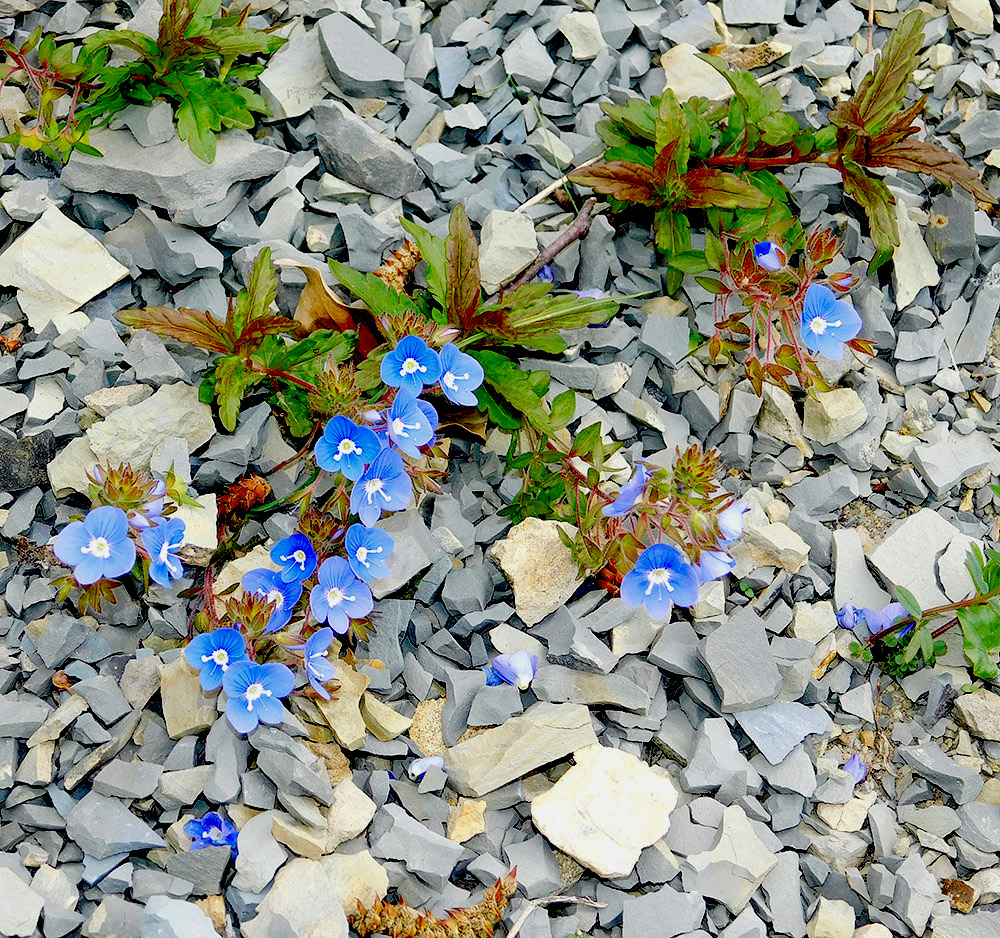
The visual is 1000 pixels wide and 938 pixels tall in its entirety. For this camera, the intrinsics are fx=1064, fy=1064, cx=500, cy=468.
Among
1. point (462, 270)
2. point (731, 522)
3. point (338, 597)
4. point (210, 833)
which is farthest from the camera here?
point (462, 270)

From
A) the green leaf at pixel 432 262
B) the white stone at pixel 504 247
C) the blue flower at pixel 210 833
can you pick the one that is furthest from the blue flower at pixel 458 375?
the blue flower at pixel 210 833

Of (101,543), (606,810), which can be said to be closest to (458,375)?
(101,543)

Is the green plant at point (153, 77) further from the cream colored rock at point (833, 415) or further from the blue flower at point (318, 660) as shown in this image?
the cream colored rock at point (833, 415)

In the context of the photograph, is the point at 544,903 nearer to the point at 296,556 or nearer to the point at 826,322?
the point at 296,556

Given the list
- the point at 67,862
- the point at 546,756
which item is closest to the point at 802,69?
the point at 546,756

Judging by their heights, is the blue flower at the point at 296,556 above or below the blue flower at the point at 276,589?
above
